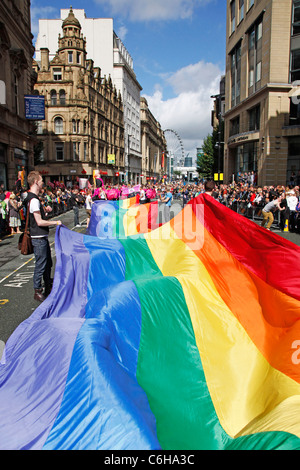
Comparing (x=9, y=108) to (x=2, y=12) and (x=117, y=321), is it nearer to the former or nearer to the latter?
(x=2, y=12)

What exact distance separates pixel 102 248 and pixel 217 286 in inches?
94.1

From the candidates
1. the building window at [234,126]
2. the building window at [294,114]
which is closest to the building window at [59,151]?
the building window at [234,126]

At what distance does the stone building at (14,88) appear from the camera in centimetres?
2186

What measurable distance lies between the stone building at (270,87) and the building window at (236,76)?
1.56 metres

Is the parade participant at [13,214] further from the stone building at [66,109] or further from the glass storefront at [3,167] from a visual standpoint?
the stone building at [66,109]

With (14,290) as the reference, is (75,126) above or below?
above

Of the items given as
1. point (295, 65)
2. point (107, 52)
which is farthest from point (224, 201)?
point (107, 52)

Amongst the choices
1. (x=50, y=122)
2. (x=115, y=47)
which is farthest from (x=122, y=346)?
(x=115, y=47)

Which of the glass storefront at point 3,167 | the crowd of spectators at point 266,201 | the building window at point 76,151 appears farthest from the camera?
the building window at point 76,151

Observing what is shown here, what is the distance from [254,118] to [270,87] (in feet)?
15.6

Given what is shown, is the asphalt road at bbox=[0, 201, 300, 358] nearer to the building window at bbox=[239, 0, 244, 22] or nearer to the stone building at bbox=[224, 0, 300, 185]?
the stone building at bbox=[224, 0, 300, 185]

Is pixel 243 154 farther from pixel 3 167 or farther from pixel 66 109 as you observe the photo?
pixel 66 109

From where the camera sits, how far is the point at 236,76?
119 feet

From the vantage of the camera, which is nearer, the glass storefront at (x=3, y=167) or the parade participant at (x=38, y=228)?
the parade participant at (x=38, y=228)
